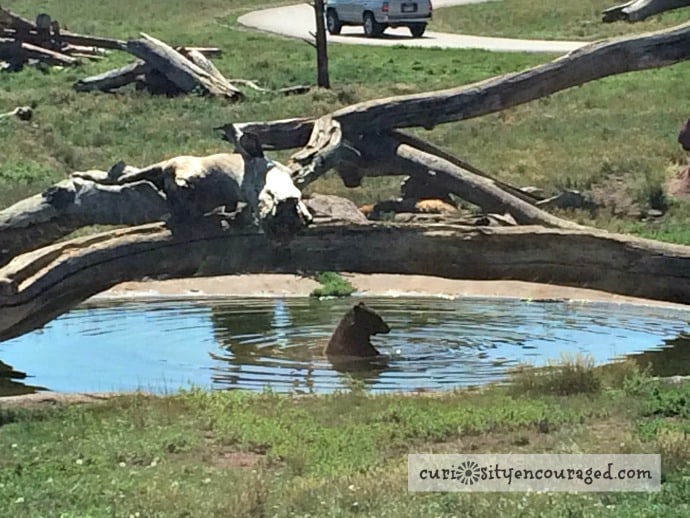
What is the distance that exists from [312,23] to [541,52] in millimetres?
12837

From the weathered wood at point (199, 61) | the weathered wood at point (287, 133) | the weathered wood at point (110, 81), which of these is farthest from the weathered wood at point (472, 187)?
the weathered wood at point (110, 81)

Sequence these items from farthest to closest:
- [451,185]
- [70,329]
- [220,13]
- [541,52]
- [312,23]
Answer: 1. [220,13]
2. [312,23]
3. [541,52]
4. [451,185]
5. [70,329]

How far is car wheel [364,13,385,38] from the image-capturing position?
137 ft

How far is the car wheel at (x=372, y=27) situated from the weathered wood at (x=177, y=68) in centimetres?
1499

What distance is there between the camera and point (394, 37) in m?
42.0

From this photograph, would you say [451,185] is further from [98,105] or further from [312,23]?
[312,23]

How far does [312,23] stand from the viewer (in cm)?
4575

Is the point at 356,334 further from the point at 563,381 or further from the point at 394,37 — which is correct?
the point at 394,37

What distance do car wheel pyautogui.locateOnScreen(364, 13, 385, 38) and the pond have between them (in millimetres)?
26615

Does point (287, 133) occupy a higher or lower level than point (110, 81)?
lower

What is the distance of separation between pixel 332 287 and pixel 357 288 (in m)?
0.40

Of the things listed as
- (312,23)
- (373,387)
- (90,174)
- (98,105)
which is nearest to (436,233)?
(373,387)

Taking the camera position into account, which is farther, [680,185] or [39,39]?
[39,39]

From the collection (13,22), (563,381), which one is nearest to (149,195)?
(563,381)
